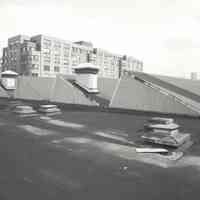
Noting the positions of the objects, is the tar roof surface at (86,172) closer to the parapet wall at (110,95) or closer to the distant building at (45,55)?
the parapet wall at (110,95)

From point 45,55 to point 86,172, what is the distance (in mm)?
104622

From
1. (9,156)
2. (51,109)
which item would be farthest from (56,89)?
(9,156)

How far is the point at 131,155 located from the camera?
589 cm

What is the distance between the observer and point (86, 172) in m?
4.57

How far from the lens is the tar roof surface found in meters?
3.71

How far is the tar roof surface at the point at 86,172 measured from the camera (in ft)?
12.2

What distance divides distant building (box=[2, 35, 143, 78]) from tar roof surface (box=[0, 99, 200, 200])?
9527cm

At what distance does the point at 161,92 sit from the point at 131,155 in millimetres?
10556

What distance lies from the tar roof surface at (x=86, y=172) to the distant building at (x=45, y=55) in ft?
313

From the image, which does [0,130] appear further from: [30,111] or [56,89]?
[56,89]

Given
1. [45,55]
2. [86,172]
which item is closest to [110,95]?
[86,172]

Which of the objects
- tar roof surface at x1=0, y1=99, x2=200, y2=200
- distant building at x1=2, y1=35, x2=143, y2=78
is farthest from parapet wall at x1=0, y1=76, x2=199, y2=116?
distant building at x1=2, y1=35, x2=143, y2=78

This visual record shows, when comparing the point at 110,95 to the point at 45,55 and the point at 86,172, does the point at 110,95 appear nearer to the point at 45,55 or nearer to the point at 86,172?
the point at 86,172

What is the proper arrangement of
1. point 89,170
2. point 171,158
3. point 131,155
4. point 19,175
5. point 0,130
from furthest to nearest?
Result: 1. point 0,130
2. point 131,155
3. point 171,158
4. point 89,170
5. point 19,175
